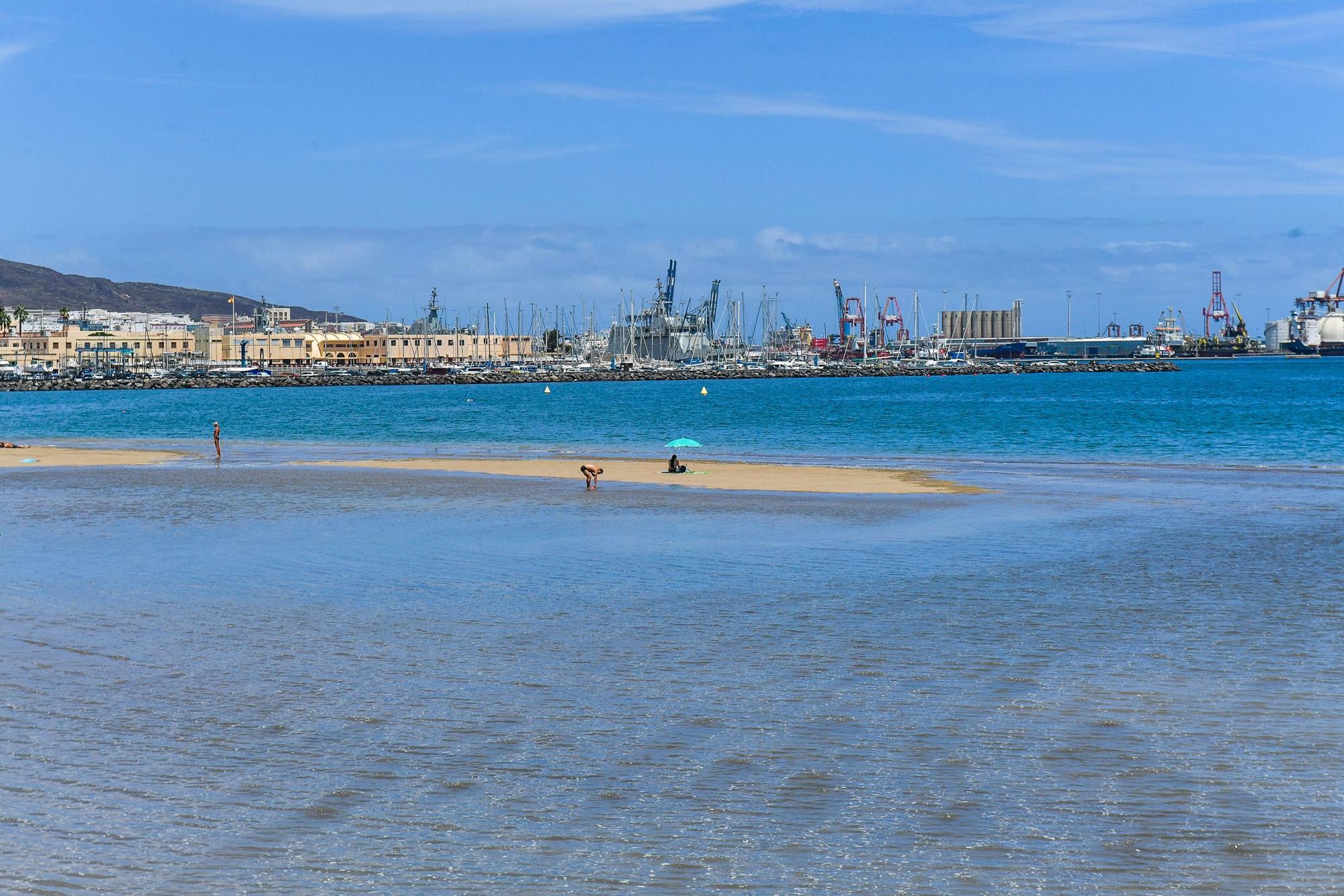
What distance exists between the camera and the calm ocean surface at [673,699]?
824cm

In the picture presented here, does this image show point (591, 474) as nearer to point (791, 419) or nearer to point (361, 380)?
point (791, 419)

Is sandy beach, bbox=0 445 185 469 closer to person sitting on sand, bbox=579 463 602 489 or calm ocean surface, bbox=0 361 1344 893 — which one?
calm ocean surface, bbox=0 361 1344 893

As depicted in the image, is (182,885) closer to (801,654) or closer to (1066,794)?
(1066,794)

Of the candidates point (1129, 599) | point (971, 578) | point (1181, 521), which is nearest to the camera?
point (1129, 599)

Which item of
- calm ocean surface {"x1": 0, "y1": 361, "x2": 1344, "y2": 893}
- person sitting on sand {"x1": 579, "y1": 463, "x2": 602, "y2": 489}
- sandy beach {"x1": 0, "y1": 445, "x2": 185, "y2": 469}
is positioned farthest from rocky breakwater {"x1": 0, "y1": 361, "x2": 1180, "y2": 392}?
calm ocean surface {"x1": 0, "y1": 361, "x2": 1344, "y2": 893}

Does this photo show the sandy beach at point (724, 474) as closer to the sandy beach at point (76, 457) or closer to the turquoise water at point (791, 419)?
the turquoise water at point (791, 419)

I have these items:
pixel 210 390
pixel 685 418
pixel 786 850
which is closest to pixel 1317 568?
pixel 786 850

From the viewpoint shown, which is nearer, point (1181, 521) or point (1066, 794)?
point (1066, 794)

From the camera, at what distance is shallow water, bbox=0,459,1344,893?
8.21 meters

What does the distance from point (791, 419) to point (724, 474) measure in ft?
141

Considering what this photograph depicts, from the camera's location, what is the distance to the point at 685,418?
84438mm

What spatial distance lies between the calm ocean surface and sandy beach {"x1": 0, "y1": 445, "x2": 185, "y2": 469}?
1765cm

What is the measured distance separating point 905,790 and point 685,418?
75.1 m

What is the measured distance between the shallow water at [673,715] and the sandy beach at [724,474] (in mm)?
11204
